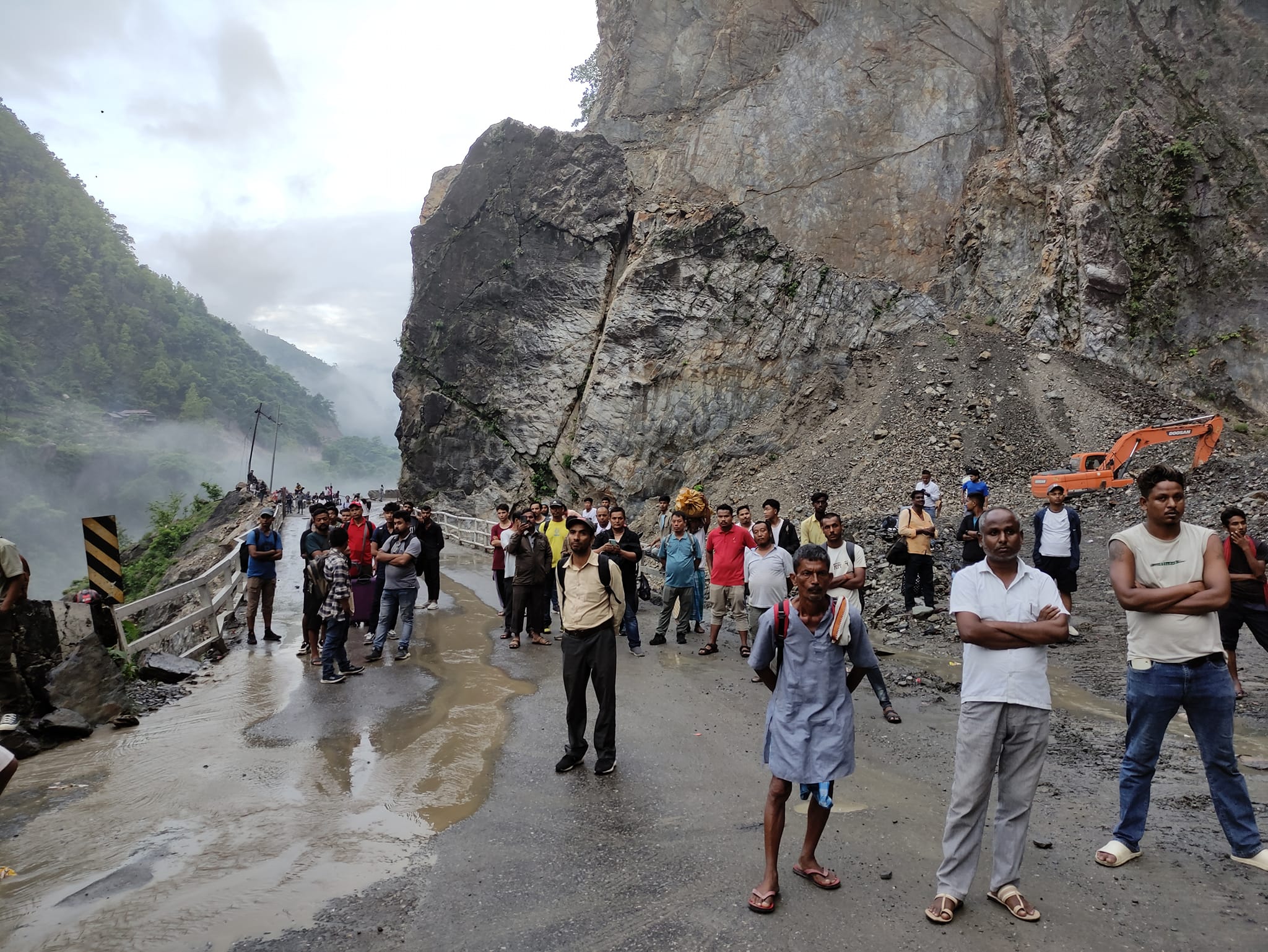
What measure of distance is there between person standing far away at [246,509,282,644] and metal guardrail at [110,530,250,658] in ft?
1.41

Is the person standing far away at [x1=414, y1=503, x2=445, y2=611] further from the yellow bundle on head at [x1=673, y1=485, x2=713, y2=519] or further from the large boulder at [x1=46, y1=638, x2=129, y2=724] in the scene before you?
the large boulder at [x1=46, y1=638, x2=129, y2=724]

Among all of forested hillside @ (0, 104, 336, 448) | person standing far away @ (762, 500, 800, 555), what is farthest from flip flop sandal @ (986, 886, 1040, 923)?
forested hillside @ (0, 104, 336, 448)

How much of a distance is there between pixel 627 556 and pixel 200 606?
6.29 m

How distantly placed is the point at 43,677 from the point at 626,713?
5.01 m

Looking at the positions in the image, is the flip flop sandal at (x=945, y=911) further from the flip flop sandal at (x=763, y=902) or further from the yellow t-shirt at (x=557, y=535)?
the yellow t-shirt at (x=557, y=535)

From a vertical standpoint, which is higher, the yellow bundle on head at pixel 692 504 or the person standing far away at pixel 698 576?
the yellow bundle on head at pixel 692 504

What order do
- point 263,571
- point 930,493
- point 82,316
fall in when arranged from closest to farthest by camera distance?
Result: point 263,571 < point 930,493 < point 82,316

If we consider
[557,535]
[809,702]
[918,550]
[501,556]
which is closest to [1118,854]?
[809,702]

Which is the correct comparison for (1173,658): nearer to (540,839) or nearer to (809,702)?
(809,702)

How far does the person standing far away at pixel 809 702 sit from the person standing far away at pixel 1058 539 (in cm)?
557

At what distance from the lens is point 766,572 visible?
751cm

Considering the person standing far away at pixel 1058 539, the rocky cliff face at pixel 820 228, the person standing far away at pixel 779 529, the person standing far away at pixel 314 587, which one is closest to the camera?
the person standing far away at pixel 1058 539

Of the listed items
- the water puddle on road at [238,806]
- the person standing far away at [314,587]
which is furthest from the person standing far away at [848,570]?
the person standing far away at [314,587]

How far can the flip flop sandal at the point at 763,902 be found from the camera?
3.27 meters
